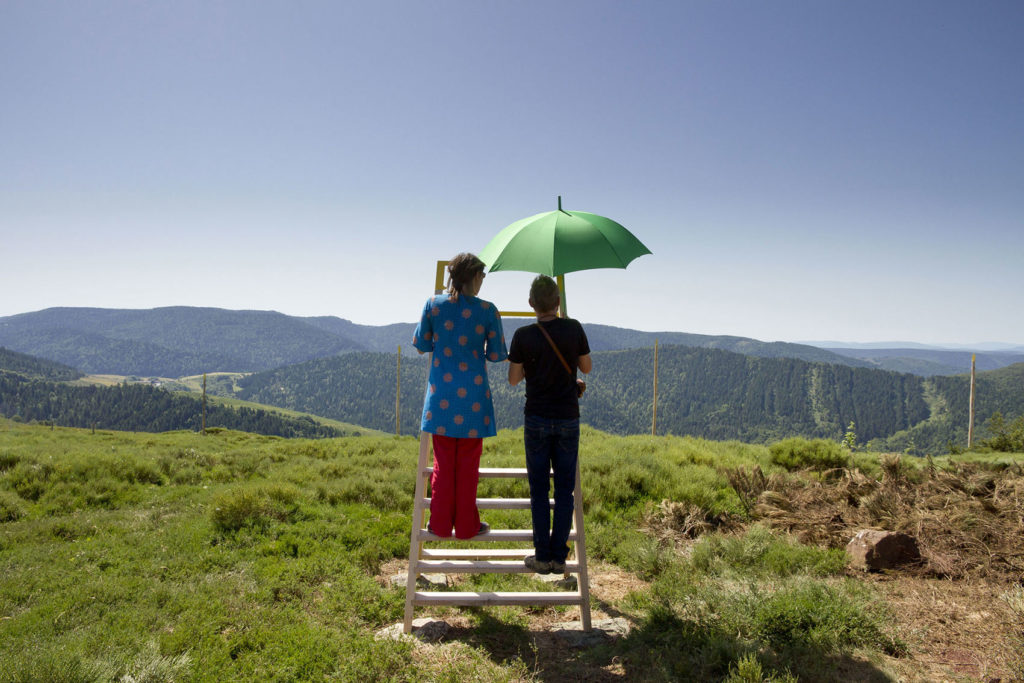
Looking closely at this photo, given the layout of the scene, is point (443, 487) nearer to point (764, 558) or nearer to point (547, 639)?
point (547, 639)

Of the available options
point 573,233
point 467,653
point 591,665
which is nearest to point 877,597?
point 591,665

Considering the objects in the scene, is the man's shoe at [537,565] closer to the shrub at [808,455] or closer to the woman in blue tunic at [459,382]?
the woman in blue tunic at [459,382]

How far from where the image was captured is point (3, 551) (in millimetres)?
6250

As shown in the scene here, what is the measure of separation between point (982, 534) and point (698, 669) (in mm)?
4213

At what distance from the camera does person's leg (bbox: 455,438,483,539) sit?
400 cm

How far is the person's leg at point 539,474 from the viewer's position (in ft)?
13.0

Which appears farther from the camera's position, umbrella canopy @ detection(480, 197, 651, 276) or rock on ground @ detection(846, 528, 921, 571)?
rock on ground @ detection(846, 528, 921, 571)

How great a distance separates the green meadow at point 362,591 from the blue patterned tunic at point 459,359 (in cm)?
168

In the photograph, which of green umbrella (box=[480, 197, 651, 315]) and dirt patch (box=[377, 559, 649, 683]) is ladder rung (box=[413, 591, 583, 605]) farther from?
green umbrella (box=[480, 197, 651, 315])

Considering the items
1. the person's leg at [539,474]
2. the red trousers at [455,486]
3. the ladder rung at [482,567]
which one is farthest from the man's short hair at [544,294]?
the ladder rung at [482,567]

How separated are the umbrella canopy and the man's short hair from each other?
0.11 metres

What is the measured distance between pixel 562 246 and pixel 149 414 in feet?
697

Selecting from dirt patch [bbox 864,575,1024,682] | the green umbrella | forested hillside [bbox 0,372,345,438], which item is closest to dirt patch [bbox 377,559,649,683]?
dirt patch [bbox 864,575,1024,682]

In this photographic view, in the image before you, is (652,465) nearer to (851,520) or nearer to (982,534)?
(851,520)
